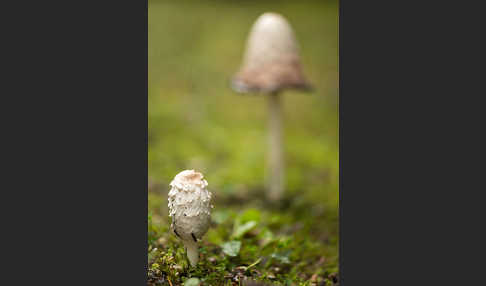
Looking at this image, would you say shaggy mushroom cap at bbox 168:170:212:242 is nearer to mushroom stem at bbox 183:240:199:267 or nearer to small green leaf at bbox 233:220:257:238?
mushroom stem at bbox 183:240:199:267

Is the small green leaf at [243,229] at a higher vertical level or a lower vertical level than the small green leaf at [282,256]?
higher

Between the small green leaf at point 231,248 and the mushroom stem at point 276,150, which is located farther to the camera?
the mushroom stem at point 276,150

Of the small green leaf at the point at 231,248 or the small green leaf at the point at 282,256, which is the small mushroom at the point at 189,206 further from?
the small green leaf at the point at 282,256

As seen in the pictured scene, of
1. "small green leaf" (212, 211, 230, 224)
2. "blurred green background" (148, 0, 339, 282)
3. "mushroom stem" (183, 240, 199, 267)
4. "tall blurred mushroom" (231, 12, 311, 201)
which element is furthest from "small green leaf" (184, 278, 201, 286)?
"tall blurred mushroom" (231, 12, 311, 201)

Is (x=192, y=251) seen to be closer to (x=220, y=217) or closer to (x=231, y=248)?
(x=231, y=248)

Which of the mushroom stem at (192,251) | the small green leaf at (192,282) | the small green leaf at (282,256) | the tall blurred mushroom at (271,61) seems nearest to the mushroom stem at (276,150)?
the tall blurred mushroom at (271,61)

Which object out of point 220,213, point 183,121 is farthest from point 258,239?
point 183,121

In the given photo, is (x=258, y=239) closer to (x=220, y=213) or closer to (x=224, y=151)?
(x=220, y=213)
